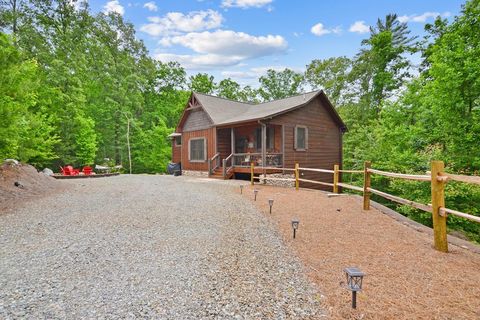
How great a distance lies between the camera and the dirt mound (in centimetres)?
784

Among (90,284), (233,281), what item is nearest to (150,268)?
(90,284)

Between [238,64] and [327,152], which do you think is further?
[238,64]

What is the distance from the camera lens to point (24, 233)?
5.06 m

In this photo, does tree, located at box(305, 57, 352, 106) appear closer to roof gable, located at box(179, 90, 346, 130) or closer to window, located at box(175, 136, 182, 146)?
roof gable, located at box(179, 90, 346, 130)

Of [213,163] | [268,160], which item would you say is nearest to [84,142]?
[213,163]

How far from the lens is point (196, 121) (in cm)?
1769

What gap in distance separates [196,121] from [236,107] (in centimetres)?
315

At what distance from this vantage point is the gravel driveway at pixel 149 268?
2.61m

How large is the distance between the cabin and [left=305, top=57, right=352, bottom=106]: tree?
10.3 m

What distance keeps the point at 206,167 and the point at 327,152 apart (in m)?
7.91

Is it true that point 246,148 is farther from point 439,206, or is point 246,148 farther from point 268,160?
point 439,206

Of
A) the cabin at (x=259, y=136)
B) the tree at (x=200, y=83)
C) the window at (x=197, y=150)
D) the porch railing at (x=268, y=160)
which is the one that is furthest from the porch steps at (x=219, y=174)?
the tree at (x=200, y=83)

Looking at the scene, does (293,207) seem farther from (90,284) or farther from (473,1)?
(473,1)

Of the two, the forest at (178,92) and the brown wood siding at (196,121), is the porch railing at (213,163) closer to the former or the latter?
the brown wood siding at (196,121)
